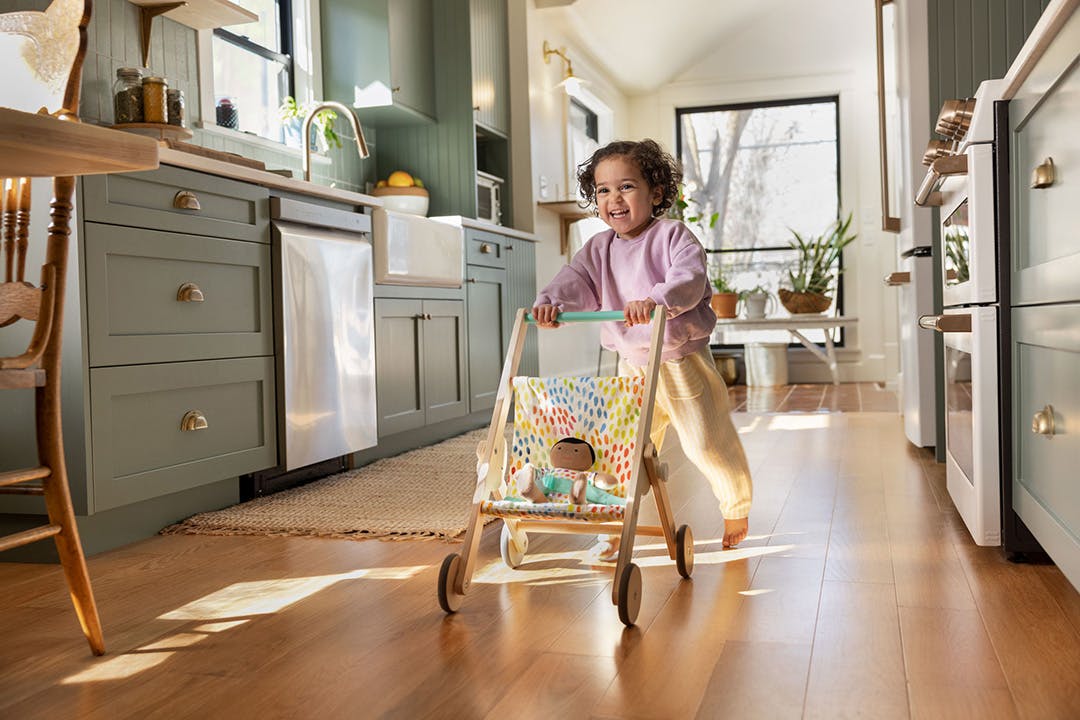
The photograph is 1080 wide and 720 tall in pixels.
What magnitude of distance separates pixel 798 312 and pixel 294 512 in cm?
480

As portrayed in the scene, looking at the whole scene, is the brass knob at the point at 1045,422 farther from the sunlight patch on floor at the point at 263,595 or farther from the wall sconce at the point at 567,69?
the wall sconce at the point at 567,69

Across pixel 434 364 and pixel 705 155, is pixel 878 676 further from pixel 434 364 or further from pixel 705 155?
pixel 705 155

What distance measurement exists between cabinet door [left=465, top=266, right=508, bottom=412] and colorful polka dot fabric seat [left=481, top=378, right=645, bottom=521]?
2.35 m

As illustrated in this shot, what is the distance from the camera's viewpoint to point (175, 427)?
97.3 inches

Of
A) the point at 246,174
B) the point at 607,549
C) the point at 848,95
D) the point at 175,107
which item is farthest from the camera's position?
the point at 848,95

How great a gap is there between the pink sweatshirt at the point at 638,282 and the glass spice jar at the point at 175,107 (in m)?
1.43

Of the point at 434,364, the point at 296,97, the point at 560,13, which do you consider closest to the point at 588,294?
the point at 434,364

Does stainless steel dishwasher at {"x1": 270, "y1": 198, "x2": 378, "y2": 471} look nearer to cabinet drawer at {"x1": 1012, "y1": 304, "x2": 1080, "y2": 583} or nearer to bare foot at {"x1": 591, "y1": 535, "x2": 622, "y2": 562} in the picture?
bare foot at {"x1": 591, "y1": 535, "x2": 622, "y2": 562}

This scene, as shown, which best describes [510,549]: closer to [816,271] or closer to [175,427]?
[175,427]

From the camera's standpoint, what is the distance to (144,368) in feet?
7.75

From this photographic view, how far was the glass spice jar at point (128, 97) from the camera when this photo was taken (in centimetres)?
288

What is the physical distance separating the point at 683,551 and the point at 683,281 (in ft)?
1.66

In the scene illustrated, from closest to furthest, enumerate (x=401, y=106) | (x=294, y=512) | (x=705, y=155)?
(x=294, y=512) < (x=401, y=106) < (x=705, y=155)

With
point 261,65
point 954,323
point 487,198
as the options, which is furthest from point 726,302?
point 954,323
